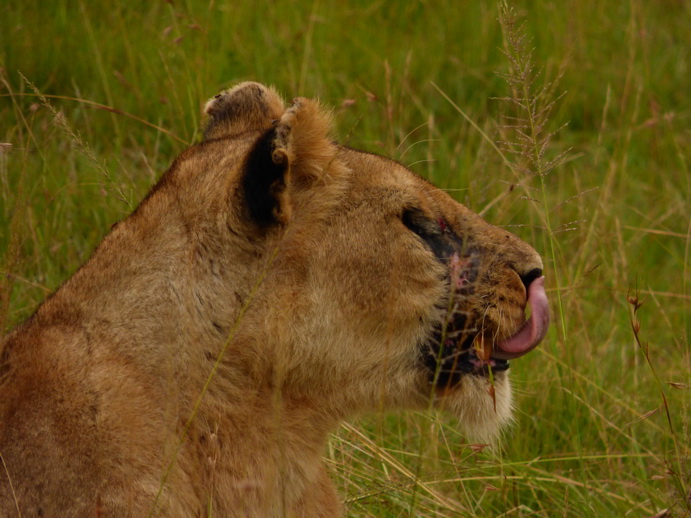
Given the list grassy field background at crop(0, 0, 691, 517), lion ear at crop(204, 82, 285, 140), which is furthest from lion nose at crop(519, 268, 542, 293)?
lion ear at crop(204, 82, 285, 140)

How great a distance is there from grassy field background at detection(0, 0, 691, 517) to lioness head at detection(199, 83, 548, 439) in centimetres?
24

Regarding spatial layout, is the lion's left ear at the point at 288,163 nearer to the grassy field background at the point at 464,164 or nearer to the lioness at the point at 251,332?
the lioness at the point at 251,332

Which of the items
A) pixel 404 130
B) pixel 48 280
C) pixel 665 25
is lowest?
pixel 665 25

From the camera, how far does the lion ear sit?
3.41 meters

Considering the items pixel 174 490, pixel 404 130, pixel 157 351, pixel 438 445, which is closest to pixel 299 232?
pixel 157 351

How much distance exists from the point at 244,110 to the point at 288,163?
751 mm

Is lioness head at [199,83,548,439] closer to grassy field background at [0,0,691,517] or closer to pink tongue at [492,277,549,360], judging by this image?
pink tongue at [492,277,549,360]

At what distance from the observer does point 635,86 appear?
7.20m

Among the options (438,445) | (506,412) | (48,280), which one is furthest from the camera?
(48,280)

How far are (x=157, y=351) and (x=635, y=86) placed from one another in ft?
16.9

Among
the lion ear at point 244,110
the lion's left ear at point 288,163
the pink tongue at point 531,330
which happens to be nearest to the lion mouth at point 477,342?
the pink tongue at point 531,330

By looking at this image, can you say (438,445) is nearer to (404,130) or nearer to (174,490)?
(174,490)

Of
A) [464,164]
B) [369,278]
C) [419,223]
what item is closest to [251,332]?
[369,278]

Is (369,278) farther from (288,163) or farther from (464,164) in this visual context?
(464,164)
